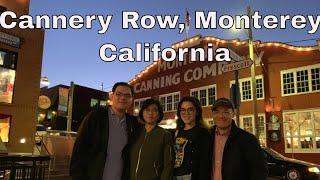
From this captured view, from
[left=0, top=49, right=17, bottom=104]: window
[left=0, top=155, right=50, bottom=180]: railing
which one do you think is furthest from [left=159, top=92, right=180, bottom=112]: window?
[left=0, top=155, right=50, bottom=180]: railing

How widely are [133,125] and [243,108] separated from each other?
21914 millimetres

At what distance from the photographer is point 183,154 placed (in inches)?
167

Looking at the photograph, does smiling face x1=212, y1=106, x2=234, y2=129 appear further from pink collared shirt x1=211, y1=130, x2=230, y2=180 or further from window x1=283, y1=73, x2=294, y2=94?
window x1=283, y1=73, x2=294, y2=94

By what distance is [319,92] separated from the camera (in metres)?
21.8

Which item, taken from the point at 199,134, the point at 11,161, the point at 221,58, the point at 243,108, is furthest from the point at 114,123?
the point at 243,108

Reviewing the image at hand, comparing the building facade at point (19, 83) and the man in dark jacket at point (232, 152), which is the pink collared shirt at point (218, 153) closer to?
the man in dark jacket at point (232, 152)

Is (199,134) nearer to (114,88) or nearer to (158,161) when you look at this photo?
(158,161)

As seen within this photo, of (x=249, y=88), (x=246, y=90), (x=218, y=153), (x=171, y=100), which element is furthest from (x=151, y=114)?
(x=171, y=100)

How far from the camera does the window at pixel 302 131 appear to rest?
22.0 m

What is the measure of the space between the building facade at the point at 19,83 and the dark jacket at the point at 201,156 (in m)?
15.0

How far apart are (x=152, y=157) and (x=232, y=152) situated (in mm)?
863

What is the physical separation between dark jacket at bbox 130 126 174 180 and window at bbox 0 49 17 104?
1519 cm

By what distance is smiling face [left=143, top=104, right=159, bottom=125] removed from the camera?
14.5ft

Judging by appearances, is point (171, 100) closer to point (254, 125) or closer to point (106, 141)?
point (254, 125)
